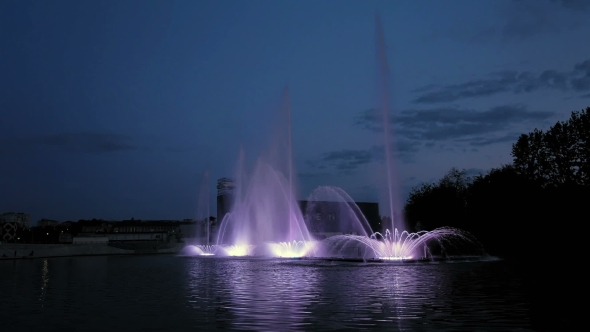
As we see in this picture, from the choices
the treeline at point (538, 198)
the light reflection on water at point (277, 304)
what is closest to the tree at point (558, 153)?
the treeline at point (538, 198)

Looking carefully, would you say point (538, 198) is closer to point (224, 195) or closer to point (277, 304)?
point (277, 304)

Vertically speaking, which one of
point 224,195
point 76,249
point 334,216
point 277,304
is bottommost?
point 277,304

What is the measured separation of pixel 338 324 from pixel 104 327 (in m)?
5.16

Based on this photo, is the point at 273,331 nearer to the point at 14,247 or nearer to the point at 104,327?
the point at 104,327

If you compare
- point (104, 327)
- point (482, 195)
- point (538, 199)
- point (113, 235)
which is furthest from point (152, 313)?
point (113, 235)

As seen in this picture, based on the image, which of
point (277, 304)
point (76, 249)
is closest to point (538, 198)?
point (277, 304)

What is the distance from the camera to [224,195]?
101 meters

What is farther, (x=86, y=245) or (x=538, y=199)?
(x=86, y=245)

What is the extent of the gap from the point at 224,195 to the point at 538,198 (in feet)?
206

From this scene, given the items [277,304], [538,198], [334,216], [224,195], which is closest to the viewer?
[277,304]

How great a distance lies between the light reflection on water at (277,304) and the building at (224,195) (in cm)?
7580

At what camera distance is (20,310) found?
14.8m

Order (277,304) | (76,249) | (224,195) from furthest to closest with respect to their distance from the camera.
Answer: (224,195), (76,249), (277,304)

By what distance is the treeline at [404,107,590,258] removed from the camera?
151ft
